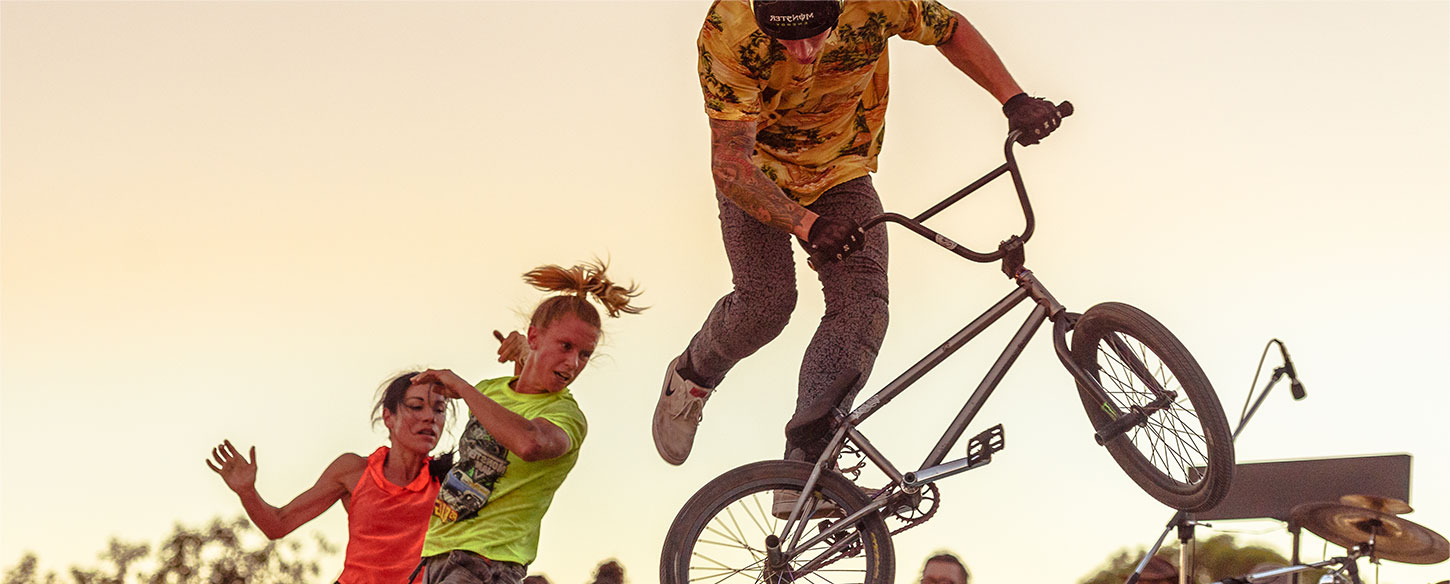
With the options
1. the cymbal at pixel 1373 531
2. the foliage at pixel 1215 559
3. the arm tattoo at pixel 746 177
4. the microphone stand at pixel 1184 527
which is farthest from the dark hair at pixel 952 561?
the foliage at pixel 1215 559

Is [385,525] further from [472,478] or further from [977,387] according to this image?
[977,387]

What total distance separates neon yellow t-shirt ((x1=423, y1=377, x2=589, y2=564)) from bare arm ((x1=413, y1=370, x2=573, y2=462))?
0.32 feet

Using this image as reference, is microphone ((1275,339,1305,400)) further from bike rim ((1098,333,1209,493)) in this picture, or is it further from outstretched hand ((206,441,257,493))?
outstretched hand ((206,441,257,493))

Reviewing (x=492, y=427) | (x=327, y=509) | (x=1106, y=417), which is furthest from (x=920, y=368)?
(x=327, y=509)

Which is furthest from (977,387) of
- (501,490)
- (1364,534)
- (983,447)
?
(1364,534)

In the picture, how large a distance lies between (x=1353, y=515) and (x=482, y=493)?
3816 mm

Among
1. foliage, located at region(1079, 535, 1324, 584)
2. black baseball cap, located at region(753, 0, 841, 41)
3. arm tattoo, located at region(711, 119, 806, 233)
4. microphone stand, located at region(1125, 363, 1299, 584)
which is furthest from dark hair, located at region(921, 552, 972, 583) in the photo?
foliage, located at region(1079, 535, 1324, 584)

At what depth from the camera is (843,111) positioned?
459 cm

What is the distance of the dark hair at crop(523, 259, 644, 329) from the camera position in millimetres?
4500

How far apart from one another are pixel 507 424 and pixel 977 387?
4.66 feet

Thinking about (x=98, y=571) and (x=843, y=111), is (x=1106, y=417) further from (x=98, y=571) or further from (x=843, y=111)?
(x=98, y=571)

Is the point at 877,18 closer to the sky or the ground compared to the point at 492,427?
closer to the sky

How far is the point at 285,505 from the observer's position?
15.8 ft

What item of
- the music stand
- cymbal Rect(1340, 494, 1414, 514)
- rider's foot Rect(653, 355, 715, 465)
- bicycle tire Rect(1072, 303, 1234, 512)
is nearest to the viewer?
bicycle tire Rect(1072, 303, 1234, 512)
